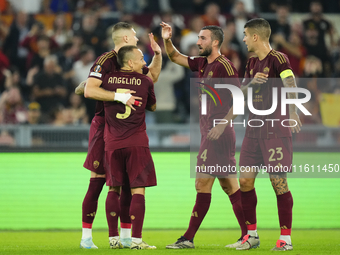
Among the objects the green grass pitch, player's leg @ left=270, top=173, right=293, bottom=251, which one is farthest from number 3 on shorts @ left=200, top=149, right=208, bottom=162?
the green grass pitch

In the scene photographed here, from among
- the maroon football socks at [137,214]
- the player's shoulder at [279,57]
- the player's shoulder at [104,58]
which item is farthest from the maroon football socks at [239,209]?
the player's shoulder at [104,58]

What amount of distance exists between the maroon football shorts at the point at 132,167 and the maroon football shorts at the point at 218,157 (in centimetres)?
54

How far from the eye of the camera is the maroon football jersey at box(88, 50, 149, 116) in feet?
17.1

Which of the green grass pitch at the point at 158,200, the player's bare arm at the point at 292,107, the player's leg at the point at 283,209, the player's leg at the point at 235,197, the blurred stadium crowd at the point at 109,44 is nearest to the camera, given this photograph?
the player's bare arm at the point at 292,107

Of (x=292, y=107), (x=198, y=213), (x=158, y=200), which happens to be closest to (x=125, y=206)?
(x=198, y=213)

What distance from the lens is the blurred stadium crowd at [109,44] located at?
10.5 m

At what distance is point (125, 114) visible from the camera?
5.19 metres

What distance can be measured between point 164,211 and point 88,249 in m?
2.84

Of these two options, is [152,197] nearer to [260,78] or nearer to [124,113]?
[124,113]

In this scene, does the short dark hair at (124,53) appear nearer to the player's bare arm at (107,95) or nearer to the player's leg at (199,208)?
the player's bare arm at (107,95)

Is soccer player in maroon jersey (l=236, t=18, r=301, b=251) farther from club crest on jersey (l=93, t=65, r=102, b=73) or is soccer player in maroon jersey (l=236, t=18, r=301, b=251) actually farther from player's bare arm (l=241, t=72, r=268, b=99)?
club crest on jersey (l=93, t=65, r=102, b=73)

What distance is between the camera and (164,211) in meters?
7.97

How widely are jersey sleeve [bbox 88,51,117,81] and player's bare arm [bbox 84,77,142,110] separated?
0.25 ft

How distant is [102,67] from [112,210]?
4.56 feet
